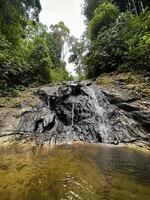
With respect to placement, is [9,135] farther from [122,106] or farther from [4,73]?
[4,73]

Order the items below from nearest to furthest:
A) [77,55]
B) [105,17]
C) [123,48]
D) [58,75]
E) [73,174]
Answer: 1. [73,174]
2. [123,48]
3. [105,17]
4. [58,75]
5. [77,55]

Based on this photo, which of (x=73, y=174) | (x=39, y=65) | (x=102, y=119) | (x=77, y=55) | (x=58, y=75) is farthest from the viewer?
(x=77, y=55)

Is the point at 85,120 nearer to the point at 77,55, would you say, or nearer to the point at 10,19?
the point at 10,19

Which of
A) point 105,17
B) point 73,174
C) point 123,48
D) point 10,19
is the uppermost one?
point 105,17

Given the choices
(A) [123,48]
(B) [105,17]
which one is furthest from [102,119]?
(B) [105,17]

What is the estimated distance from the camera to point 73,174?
460 centimetres

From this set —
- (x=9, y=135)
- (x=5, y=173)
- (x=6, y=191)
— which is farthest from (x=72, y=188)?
(x=9, y=135)

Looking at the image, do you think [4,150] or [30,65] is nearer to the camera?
[4,150]

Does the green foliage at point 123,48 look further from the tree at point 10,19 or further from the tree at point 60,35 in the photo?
the tree at point 60,35

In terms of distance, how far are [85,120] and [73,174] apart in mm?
5409

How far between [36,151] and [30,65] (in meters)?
11.8

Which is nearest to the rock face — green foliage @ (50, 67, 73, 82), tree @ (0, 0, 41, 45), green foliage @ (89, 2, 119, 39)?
tree @ (0, 0, 41, 45)

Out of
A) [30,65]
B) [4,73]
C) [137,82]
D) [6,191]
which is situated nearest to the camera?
[6,191]

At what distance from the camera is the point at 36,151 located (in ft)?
23.4
